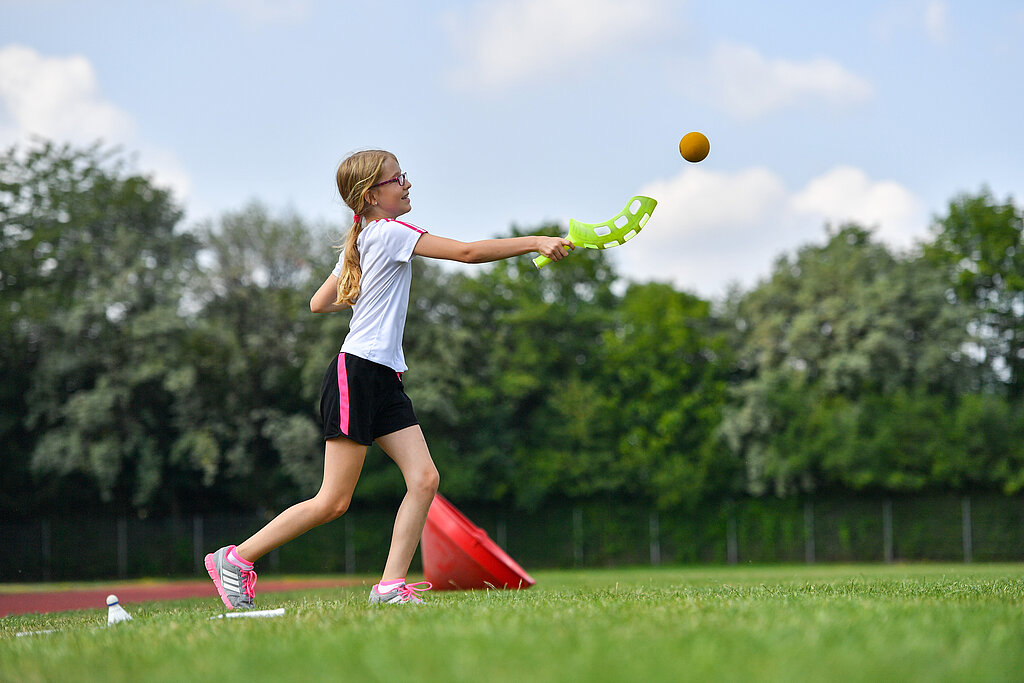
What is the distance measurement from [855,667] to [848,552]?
26393mm

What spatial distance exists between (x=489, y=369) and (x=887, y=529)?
12410 millimetres

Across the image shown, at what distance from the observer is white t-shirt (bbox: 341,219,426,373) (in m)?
4.57

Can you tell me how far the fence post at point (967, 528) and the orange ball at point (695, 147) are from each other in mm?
23252

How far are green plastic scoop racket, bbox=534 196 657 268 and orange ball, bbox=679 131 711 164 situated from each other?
1231 mm

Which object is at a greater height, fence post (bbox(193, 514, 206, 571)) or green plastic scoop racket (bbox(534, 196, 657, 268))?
green plastic scoop racket (bbox(534, 196, 657, 268))

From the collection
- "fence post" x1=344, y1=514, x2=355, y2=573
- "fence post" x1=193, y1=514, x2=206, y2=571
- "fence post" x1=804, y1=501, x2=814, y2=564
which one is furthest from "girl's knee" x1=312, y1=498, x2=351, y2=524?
"fence post" x1=804, y1=501, x2=814, y2=564

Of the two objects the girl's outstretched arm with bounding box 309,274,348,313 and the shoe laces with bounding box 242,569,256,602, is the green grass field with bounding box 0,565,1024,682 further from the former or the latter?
the girl's outstretched arm with bounding box 309,274,348,313

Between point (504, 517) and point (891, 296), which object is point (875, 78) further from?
point (504, 517)

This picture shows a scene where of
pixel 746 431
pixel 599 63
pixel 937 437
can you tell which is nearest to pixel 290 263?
pixel 746 431

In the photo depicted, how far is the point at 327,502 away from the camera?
14.8ft

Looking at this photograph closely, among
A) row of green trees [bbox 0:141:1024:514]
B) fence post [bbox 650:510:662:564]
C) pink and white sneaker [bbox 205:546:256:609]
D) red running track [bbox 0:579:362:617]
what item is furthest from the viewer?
fence post [bbox 650:510:662:564]

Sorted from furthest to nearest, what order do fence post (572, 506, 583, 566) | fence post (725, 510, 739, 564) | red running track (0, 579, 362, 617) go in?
fence post (572, 506, 583, 566)
fence post (725, 510, 739, 564)
red running track (0, 579, 362, 617)

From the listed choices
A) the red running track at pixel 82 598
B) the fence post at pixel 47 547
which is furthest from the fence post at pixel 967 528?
the fence post at pixel 47 547

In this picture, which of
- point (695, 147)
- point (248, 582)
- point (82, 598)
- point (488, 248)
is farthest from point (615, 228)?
point (82, 598)
